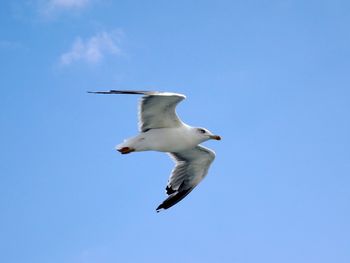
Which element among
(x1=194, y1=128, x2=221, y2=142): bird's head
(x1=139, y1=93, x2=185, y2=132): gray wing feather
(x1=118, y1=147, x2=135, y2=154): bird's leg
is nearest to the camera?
(x1=139, y1=93, x2=185, y2=132): gray wing feather

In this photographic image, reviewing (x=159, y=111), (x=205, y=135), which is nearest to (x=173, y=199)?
(x=205, y=135)

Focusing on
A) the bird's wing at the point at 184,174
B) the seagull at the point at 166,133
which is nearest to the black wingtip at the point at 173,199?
the bird's wing at the point at 184,174

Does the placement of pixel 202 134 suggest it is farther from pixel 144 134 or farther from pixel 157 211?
pixel 157 211

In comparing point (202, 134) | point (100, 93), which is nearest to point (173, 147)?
point (202, 134)

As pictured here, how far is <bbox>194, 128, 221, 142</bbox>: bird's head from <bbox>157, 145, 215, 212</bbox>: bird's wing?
2.78ft

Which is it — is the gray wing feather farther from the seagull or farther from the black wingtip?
the black wingtip

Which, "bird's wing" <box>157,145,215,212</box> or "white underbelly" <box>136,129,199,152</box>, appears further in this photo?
"bird's wing" <box>157,145,215,212</box>

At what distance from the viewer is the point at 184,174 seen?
44.3 feet

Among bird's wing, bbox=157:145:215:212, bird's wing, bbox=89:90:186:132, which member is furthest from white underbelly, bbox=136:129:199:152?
bird's wing, bbox=157:145:215:212

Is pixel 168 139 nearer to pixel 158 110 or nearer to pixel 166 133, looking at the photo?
pixel 166 133

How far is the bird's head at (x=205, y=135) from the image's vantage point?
40.0ft

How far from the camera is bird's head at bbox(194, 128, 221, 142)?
480 inches

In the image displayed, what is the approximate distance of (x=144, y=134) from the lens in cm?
1192

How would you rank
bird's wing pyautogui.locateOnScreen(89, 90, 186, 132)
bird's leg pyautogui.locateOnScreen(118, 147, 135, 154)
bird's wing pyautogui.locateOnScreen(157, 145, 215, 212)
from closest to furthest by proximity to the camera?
bird's wing pyautogui.locateOnScreen(89, 90, 186, 132), bird's leg pyautogui.locateOnScreen(118, 147, 135, 154), bird's wing pyautogui.locateOnScreen(157, 145, 215, 212)
